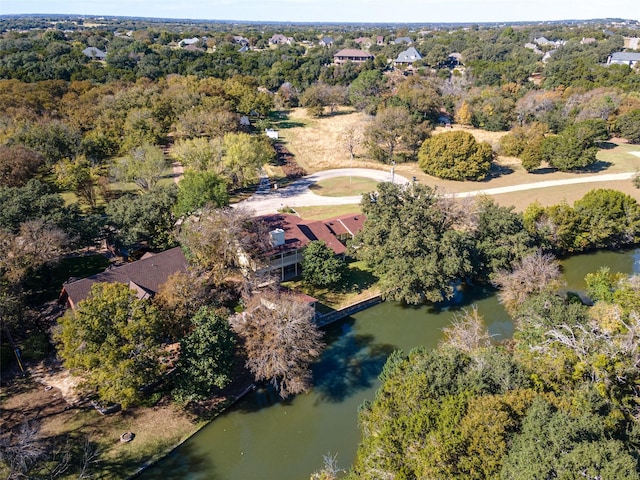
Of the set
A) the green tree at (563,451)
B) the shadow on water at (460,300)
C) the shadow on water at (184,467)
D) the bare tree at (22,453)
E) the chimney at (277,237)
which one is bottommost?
the shadow on water at (184,467)

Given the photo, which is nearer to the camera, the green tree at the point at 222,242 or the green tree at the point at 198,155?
the green tree at the point at 222,242

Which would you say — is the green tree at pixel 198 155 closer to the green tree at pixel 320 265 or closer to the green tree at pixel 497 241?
the green tree at pixel 320 265

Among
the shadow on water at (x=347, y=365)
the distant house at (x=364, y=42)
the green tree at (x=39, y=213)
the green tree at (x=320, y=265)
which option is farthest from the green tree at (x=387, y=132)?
the distant house at (x=364, y=42)

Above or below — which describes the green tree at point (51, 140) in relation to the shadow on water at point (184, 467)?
above

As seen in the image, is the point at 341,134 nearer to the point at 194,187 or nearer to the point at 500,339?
the point at 194,187

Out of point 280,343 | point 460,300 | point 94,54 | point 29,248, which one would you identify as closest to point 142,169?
point 29,248

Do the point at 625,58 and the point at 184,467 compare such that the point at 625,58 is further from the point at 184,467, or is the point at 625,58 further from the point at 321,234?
the point at 184,467
